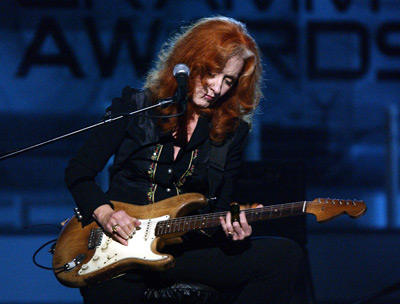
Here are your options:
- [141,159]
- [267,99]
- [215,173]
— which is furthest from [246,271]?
[267,99]

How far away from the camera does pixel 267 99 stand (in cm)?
382

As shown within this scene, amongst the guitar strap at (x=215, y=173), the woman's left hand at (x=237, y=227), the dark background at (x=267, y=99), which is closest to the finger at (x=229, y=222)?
the woman's left hand at (x=237, y=227)

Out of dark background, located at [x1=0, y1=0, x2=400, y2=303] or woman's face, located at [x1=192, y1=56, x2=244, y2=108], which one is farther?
dark background, located at [x1=0, y1=0, x2=400, y2=303]

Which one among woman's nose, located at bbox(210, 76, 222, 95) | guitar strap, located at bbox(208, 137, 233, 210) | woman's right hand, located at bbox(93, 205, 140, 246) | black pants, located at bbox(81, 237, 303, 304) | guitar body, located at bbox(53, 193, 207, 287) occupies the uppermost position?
woman's nose, located at bbox(210, 76, 222, 95)

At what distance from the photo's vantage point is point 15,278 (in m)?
3.57

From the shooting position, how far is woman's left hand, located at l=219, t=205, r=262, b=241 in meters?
2.12

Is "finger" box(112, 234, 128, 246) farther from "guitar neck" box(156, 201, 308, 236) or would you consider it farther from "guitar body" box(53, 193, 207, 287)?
"guitar neck" box(156, 201, 308, 236)

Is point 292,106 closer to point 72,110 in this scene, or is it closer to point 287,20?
point 287,20

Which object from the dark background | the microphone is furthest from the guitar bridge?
the dark background

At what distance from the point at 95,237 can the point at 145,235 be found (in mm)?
239

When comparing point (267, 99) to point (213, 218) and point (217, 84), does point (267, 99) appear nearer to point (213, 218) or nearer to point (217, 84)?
point (217, 84)

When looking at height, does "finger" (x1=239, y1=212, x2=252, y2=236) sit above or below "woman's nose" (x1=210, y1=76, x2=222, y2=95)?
below

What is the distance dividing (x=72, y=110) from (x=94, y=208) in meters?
1.76

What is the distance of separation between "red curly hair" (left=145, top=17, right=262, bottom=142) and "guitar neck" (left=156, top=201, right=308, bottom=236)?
17.8 inches
